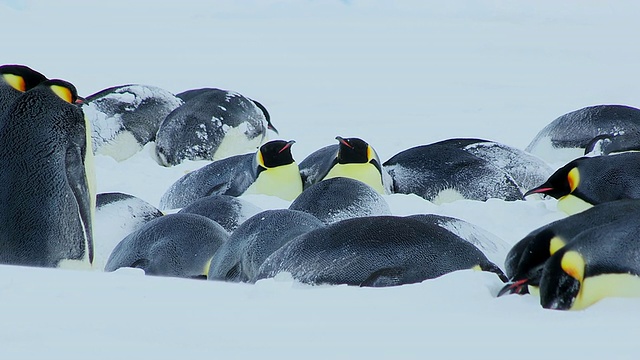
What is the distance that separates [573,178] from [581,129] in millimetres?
2681

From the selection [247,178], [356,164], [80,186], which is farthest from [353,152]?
[80,186]

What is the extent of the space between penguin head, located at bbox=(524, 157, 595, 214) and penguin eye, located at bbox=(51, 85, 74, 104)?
2.53m

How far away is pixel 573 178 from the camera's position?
5172 millimetres

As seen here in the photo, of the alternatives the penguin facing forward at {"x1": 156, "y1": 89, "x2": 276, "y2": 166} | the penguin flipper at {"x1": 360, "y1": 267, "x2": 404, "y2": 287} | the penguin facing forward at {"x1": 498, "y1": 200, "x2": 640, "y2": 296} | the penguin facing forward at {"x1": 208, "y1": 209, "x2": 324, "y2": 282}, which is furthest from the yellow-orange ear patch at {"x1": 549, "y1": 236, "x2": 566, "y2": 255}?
the penguin facing forward at {"x1": 156, "y1": 89, "x2": 276, "y2": 166}

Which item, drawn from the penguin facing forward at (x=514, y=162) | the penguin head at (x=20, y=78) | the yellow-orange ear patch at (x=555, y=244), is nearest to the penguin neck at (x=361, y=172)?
the penguin facing forward at (x=514, y=162)

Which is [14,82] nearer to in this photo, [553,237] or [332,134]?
[553,237]

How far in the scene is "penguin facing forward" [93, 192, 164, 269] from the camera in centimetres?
468

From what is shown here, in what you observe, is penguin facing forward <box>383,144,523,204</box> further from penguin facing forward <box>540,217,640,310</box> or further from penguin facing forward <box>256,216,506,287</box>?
penguin facing forward <box>540,217,640,310</box>

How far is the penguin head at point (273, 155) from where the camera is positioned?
6.25m

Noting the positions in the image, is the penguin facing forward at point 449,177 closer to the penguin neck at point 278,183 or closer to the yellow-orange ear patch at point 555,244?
the penguin neck at point 278,183

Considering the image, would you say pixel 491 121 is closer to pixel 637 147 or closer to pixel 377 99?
pixel 377 99

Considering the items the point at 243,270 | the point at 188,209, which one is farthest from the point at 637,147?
the point at 243,270

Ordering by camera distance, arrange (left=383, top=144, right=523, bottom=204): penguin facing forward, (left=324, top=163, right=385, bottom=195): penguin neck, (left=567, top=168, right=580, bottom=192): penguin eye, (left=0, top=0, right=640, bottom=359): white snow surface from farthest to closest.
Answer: (left=383, top=144, right=523, bottom=204): penguin facing forward → (left=324, top=163, right=385, bottom=195): penguin neck → (left=567, top=168, right=580, bottom=192): penguin eye → (left=0, top=0, right=640, bottom=359): white snow surface

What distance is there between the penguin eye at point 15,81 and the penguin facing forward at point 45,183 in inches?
11.9
